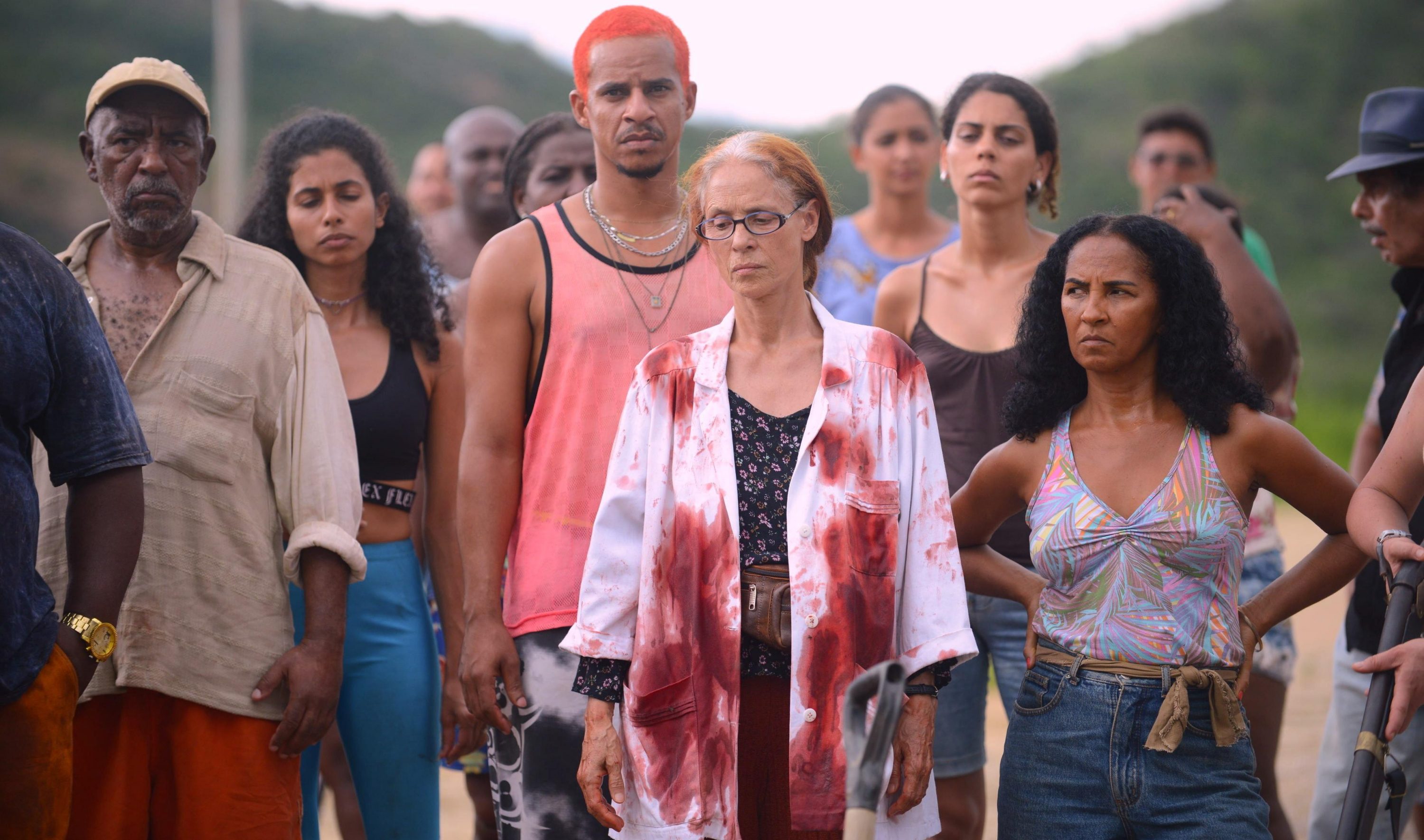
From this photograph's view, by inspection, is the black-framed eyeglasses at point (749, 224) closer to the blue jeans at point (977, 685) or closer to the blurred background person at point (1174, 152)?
the blue jeans at point (977, 685)

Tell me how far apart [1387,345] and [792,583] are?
8.07 feet

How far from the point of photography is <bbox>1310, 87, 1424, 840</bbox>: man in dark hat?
3693 mm

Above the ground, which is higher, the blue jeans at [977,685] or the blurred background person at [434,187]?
the blurred background person at [434,187]

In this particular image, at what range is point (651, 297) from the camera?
335 centimetres

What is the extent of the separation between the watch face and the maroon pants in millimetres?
1301

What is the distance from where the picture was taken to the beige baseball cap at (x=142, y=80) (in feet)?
10.2

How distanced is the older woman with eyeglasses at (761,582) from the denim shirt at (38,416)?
1.04 m

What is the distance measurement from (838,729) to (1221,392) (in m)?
1.11

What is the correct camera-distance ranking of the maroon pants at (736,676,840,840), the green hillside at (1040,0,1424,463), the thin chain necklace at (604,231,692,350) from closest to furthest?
the maroon pants at (736,676,840,840) → the thin chain necklace at (604,231,692,350) → the green hillside at (1040,0,1424,463)

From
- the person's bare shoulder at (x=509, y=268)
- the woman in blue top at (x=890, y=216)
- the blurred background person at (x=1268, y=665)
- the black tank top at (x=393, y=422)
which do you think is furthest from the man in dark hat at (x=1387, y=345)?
the black tank top at (x=393, y=422)

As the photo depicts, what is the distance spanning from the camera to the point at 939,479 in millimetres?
2824

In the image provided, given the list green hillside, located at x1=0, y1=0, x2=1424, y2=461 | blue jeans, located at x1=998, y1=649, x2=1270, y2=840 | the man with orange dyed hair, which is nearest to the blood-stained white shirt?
blue jeans, located at x1=998, y1=649, x2=1270, y2=840

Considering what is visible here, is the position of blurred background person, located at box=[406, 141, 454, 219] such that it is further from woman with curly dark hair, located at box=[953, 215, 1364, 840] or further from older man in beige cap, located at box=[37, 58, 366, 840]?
woman with curly dark hair, located at box=[953, 215, 1364, 840]

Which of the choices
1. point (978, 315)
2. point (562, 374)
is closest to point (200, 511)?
point (562, 374)
